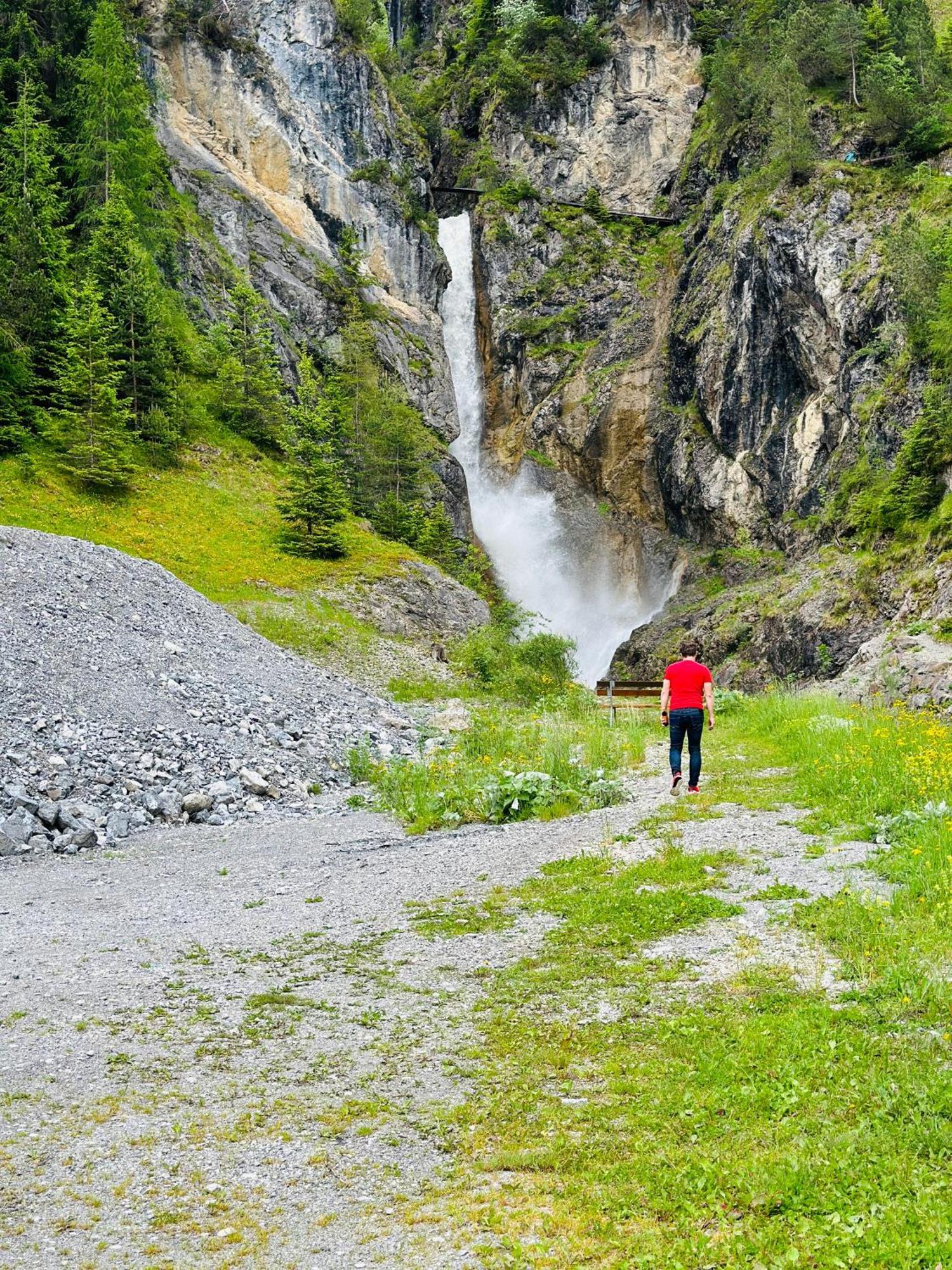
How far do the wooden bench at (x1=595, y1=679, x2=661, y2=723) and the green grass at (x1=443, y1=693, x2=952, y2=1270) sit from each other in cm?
1605

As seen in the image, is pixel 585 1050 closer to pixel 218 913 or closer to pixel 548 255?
pixel 218 913

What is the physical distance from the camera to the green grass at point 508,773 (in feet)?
41.7

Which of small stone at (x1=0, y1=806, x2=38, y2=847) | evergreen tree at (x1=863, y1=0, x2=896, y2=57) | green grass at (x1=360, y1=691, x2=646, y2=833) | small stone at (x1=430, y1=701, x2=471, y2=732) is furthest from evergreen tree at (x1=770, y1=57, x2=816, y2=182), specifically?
small stone at (x1=0, y1=806, x2=38, y2=847)

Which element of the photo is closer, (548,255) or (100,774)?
(100,774)

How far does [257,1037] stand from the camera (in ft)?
18.3

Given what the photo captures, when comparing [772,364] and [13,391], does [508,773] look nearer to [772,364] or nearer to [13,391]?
[13,391]

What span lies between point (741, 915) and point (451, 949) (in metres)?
2.37

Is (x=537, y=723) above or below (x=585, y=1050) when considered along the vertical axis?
below

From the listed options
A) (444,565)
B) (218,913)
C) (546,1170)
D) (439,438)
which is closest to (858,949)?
(546,1170)

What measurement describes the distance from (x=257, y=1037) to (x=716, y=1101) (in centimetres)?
290

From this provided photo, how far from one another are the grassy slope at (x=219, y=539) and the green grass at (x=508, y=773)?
14.3m

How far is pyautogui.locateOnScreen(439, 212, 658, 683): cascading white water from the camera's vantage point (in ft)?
178

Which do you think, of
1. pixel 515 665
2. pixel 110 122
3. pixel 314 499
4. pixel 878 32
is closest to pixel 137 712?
pixel 515 665

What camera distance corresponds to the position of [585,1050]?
499cm
